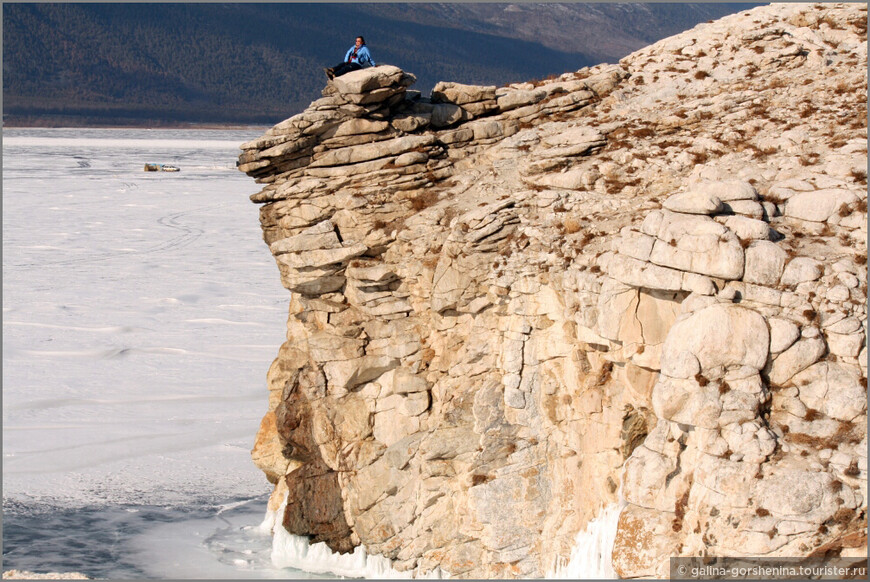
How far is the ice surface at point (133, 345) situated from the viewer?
27.8 meters

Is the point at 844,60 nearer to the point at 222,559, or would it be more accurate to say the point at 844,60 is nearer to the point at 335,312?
the point at 335,312

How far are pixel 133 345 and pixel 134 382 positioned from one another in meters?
3.26

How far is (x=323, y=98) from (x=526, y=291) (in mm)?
5731

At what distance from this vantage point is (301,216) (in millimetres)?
18797

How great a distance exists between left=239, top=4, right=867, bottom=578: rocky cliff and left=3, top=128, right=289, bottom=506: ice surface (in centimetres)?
855

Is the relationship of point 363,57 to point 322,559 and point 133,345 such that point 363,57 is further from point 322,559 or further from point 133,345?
point 133,345

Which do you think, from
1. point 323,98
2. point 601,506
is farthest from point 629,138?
point 601,506

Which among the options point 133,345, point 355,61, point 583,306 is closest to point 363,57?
point 355,61

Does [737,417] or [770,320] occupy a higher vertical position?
[770,320]

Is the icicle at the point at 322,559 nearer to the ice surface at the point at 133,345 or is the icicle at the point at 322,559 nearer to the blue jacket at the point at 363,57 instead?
the ice surface at the point at 133,345

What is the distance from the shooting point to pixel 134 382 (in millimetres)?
33406

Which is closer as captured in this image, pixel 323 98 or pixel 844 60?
pixel 323 98

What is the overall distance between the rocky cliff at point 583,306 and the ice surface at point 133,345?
337 inches

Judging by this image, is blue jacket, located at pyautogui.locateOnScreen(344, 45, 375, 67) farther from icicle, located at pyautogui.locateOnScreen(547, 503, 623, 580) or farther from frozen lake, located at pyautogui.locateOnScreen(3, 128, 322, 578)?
frozen lake, located at pyautogui.locateOnScreen(3, 128, 322, 578)
